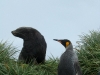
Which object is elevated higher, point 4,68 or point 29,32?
point 29,32

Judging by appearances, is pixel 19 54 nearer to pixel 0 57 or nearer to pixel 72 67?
pixel 0 57

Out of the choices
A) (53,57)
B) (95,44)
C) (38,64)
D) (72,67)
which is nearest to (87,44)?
(95,44)

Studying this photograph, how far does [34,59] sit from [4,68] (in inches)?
49.2

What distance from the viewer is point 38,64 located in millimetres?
7613

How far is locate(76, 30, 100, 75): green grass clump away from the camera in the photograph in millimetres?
7598

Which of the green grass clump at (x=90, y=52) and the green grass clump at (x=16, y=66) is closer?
the green grass clump at (x=16, y=66)

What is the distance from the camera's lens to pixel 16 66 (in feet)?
20.9

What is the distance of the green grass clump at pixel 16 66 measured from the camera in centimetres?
629

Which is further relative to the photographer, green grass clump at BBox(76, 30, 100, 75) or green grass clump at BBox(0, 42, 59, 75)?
green grass clump at BBox(76, 30, 100, 75)

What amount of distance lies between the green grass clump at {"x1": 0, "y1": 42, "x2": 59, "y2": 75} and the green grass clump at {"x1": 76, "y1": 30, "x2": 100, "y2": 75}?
2.30 ft

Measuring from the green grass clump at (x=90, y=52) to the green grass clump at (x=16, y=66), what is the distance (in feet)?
2.30

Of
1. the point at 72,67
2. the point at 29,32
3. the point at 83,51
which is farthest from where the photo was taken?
the point at 83,51

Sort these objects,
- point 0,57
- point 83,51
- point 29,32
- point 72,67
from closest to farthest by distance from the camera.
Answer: point 72,67 < point 0,57 < point 29,32 < point 83,51

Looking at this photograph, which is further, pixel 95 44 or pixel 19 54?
pixel 95 44
